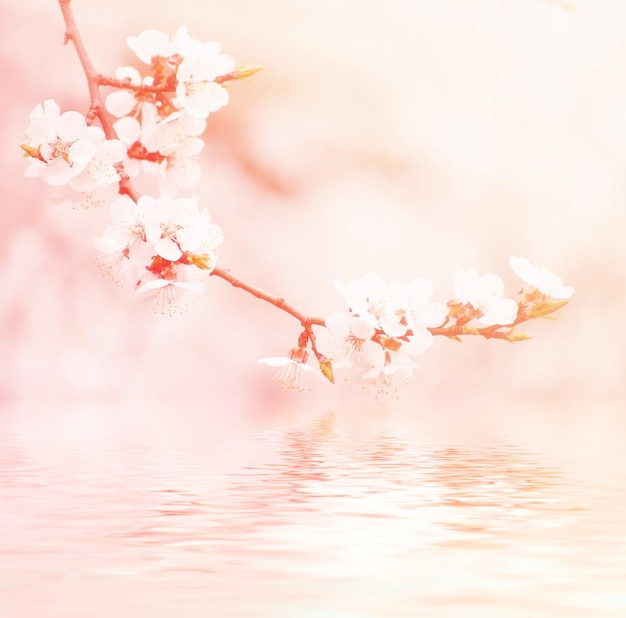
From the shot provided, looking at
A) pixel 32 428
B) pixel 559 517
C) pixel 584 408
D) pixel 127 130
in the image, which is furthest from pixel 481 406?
pixel 559 517

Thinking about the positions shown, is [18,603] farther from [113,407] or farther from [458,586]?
[113,407]

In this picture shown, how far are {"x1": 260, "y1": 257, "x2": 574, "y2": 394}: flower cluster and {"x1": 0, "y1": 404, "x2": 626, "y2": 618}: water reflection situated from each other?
106mm

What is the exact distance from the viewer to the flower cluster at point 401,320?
3.94 ft

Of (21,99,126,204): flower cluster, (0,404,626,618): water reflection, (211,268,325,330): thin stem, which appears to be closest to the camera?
(0,404,626,618): water reflection

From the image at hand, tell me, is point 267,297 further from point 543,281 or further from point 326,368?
point 543,281

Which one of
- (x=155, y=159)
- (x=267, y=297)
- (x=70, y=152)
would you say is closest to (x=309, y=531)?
(x=267, y=297)

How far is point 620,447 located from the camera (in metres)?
1.75

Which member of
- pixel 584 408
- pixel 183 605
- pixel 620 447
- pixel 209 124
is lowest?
pixel 183 605

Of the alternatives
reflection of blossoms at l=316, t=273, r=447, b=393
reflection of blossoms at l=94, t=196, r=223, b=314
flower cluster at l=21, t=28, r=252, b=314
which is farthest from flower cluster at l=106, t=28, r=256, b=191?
reflection of blossoms at l=316, t=273, r=447, b=393

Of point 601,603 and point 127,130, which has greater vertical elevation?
point 127,130

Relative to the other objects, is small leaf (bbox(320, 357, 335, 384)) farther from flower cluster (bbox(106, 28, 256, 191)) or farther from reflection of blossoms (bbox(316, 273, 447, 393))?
flower cluster (bbox(106, 28, 256, 191))

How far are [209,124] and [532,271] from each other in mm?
1878

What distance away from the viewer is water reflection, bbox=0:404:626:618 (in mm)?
713

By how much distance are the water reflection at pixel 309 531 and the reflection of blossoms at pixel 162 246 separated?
0.18 m
